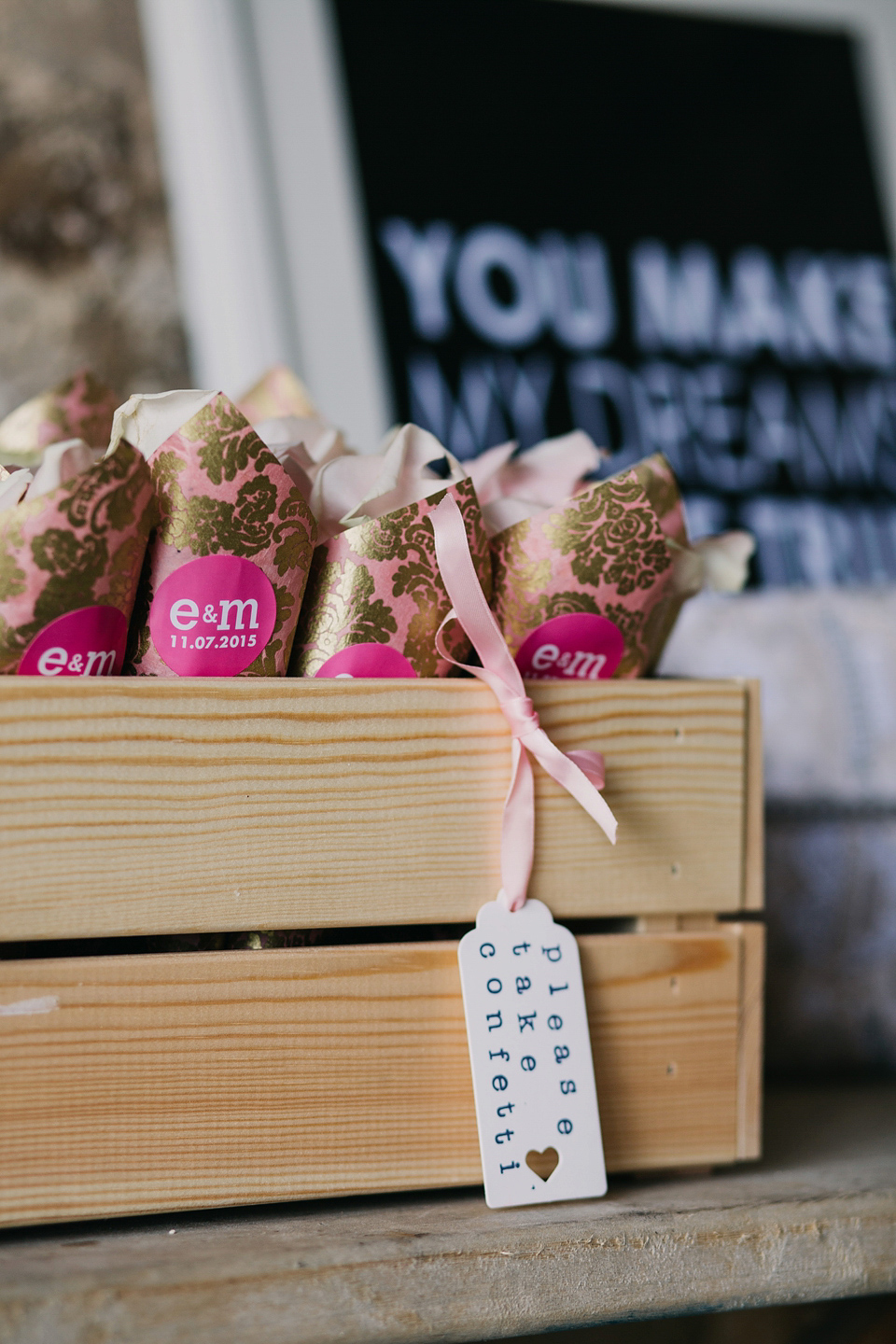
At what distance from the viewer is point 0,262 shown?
1.35 metres

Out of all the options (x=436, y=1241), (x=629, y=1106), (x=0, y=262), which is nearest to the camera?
(x=436, y=1241)

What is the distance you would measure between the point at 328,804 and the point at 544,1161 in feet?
0.80

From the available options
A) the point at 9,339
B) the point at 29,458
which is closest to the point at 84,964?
the point at 29,458

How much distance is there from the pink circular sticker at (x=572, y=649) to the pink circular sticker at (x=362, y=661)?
9 cm

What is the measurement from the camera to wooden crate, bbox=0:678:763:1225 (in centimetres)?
57

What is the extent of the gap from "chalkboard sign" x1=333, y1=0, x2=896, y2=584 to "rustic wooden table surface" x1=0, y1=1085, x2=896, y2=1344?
3.40ft

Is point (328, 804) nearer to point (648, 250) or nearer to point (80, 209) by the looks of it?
point (80, 209)

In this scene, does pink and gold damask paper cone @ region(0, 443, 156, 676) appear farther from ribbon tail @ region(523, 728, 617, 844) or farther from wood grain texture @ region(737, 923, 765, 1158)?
wood grain texture @ region(737, 923, 765, 1158)

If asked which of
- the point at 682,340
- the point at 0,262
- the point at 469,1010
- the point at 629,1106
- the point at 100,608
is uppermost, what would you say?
the point at 0,262

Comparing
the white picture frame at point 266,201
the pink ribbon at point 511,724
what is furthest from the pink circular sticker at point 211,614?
the white picture frame at point 266,201

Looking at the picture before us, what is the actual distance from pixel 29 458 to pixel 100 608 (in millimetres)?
193

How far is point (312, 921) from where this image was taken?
0.61 m

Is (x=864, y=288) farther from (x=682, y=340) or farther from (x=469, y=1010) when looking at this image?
(x=469, y=1010)

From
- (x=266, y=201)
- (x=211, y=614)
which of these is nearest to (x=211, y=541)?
(x=211, y=614)
